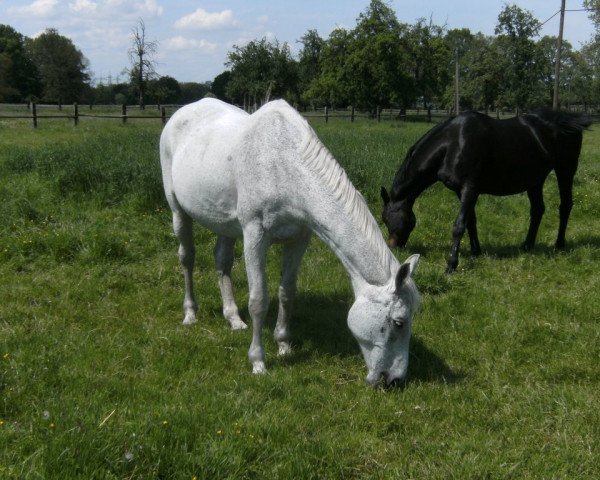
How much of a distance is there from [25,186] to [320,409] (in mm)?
7022

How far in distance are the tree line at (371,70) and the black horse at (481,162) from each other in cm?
2968

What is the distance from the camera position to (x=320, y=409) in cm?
373

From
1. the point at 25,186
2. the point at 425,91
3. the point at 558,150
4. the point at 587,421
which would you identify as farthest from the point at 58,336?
the point at 425,91

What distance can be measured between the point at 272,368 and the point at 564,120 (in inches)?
223

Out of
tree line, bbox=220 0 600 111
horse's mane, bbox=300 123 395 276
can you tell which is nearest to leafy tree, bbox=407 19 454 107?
tree line, bbox=220 0 600 111

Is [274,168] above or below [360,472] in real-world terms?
above

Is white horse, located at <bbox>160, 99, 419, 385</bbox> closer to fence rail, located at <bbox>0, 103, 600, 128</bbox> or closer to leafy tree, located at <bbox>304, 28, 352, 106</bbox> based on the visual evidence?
fence rail, located at <bbox>0, 103, 600, 128</bbox>

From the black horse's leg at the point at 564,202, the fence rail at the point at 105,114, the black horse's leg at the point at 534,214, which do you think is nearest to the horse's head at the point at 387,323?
the black horse's leg at the point at 534,214

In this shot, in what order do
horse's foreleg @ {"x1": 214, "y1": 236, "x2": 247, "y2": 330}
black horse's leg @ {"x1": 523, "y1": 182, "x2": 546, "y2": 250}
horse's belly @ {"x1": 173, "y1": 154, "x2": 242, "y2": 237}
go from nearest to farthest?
horse's belly @ {"x1": 173, "y1": 154, "x2": 242, "y2": 237}
horse's foreleg @ {"x1": 214, "y1": 236, "x2": 247, "y2": 330}
black horse's leg @ {"x1": 523, "y1": 182, "x2": 546, "y2": 250}

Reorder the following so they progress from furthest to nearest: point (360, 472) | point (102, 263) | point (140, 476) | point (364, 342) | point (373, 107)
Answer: point (373, 107) → point (102, 263) → point (364, 342) → point (360, 472) → point (140, 476)

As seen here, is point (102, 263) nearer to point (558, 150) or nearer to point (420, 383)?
→ point (420, 383)

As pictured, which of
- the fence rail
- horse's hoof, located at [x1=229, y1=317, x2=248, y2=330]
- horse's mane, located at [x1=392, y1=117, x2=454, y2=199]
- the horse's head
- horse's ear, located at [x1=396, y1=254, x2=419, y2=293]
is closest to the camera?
horse's ear, located at [x1=396, y1=254, x2=419, y2=293]

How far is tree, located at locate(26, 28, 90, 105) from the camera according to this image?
54.7 meters

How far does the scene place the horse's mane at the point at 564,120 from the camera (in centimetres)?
781
